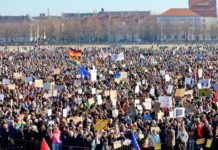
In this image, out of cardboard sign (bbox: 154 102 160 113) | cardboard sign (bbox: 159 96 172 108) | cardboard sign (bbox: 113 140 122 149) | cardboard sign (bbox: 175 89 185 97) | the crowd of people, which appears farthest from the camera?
cardboard sign (bbox: 175 89 185 97)

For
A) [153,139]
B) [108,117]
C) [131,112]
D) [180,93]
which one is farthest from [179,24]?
[153,139]

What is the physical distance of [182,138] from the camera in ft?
53.1

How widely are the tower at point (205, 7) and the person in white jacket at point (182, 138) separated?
508 feet

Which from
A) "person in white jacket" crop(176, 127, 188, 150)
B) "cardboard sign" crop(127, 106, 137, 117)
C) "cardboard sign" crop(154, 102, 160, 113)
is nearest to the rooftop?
"cardboard sign" crop(154, 102, 160, 113)

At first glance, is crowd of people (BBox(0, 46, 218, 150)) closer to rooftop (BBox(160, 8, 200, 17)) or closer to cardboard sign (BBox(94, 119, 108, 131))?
cardboard sign (BBox(94, 119, 108, 131))

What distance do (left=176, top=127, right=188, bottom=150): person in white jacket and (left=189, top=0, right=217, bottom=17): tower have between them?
508 feet

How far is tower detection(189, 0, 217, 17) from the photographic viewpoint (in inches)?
6656

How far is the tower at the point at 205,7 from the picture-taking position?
169 meters

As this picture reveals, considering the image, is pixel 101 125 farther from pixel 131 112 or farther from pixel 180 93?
pixel 180 93

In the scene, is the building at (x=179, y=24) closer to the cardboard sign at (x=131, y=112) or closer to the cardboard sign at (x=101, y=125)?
the cardboard sign at (x=131, y=112)

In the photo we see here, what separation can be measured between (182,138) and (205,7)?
6179 inches

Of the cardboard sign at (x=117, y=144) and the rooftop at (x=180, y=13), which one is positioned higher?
the rooftop at (x=180, y=13)

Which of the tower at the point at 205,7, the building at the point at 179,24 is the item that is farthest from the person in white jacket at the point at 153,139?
the tower at the point at 205,7

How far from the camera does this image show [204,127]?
53.7 feet
